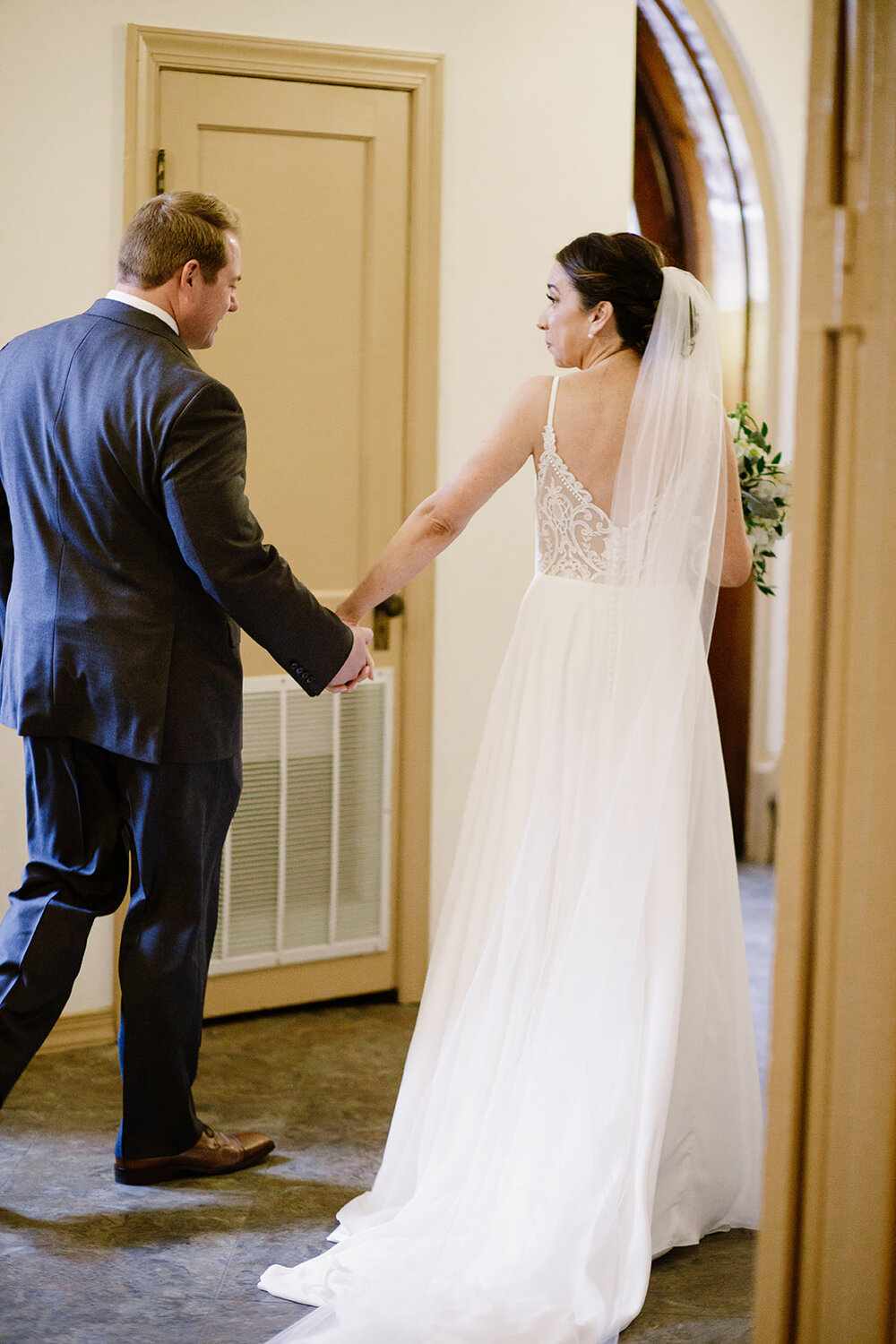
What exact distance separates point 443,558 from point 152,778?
1.35 metres

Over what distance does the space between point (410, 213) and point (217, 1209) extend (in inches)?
96.3

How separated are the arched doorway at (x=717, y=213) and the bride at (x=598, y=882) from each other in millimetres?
2911

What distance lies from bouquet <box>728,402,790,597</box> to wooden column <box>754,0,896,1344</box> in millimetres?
1548

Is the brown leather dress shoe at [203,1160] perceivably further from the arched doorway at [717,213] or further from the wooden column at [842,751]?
the arched doorway at [717,213]

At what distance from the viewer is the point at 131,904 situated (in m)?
2.49

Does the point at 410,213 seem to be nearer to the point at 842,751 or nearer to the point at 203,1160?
the point at 203,1160

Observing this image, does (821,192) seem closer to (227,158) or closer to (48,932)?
(48,932)

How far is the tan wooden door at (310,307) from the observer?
3.19 m

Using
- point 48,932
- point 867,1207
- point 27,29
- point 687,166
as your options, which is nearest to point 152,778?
point 48,932

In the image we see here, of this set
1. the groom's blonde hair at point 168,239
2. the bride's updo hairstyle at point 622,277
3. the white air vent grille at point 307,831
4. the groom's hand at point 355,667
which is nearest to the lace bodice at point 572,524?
the bride's updo hairstyle at point 622,277

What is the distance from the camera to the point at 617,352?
2412 millimetres

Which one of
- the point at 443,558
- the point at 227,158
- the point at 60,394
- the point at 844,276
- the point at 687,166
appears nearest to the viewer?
the point at 844,276

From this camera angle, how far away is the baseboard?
3.22 meters

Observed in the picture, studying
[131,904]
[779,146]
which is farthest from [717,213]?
[131,904]
